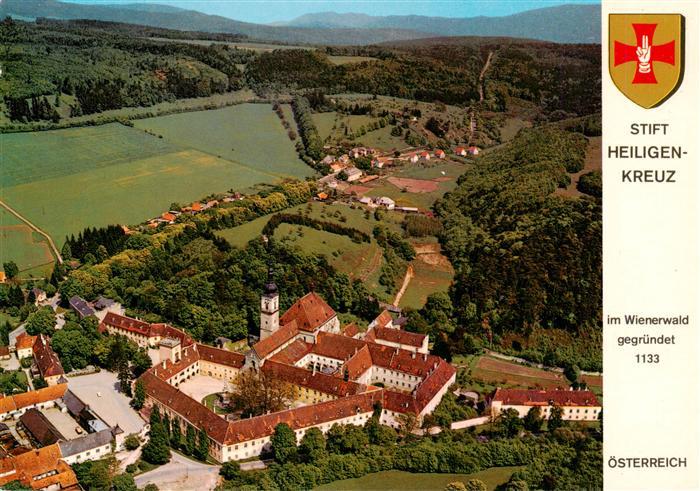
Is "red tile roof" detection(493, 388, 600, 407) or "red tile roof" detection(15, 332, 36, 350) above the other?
"red tile roof" detection(15, 332, 36, 350)

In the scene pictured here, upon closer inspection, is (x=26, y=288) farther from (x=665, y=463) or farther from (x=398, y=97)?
(x=665, y=463)

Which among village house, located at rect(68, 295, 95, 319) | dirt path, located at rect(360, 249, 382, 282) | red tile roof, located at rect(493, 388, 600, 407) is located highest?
dirt path, located at rect(360, 249, 382, 282)

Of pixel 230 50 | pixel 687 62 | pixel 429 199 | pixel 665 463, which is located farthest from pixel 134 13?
pixel 665 463

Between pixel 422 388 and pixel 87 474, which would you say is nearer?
pixel 87 474

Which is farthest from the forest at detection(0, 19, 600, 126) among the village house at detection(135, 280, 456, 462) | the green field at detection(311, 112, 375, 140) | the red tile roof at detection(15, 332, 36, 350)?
the red tile roof at detection(15, 332, 36, 350)

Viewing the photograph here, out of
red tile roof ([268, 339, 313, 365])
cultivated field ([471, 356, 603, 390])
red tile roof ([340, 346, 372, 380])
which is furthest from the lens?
cultivated field ([471, 356, 603, 390])

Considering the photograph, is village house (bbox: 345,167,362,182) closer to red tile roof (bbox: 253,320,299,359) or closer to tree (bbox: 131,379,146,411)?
red tile roof (bbox: 253,320,299,359)

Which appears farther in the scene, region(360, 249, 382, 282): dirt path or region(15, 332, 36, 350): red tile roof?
region(360, 249, 382, 282): dirt path
